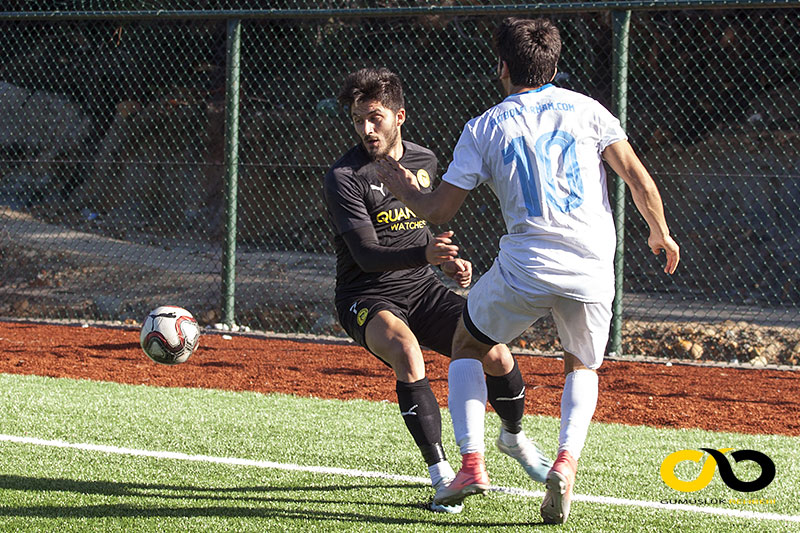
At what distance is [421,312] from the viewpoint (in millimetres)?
3955

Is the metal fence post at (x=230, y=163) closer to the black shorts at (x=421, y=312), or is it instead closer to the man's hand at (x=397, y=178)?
the black shorts at (x=421, y=312)

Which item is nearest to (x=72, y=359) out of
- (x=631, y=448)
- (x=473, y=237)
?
(x=631, y=448)

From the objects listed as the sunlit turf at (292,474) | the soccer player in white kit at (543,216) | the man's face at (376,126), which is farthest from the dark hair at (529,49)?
the sunlit turf at (292,474)

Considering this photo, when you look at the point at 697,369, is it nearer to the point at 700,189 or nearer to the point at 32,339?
the point at 32,339

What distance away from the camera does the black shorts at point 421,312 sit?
3822 millimetres

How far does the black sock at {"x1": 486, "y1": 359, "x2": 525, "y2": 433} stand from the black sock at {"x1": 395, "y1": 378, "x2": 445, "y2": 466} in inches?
14.0

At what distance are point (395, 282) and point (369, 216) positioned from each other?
1.04 ft

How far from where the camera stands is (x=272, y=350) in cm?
778

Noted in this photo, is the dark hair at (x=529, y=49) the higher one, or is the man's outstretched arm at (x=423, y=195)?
the dark hair at (x=529, y=49)

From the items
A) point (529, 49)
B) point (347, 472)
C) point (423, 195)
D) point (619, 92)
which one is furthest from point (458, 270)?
point (619, 92)

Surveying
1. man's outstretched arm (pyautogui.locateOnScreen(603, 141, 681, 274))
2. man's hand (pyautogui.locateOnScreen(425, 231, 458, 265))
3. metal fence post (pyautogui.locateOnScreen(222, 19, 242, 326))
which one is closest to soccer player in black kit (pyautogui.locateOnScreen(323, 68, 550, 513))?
man's hand (pyautogui.locateOnScreen(425, 231, 458, 265))

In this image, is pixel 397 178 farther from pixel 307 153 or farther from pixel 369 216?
pixel 307 153

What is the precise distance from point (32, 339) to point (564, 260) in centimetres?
649

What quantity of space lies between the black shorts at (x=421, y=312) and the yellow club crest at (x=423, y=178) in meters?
0.47
